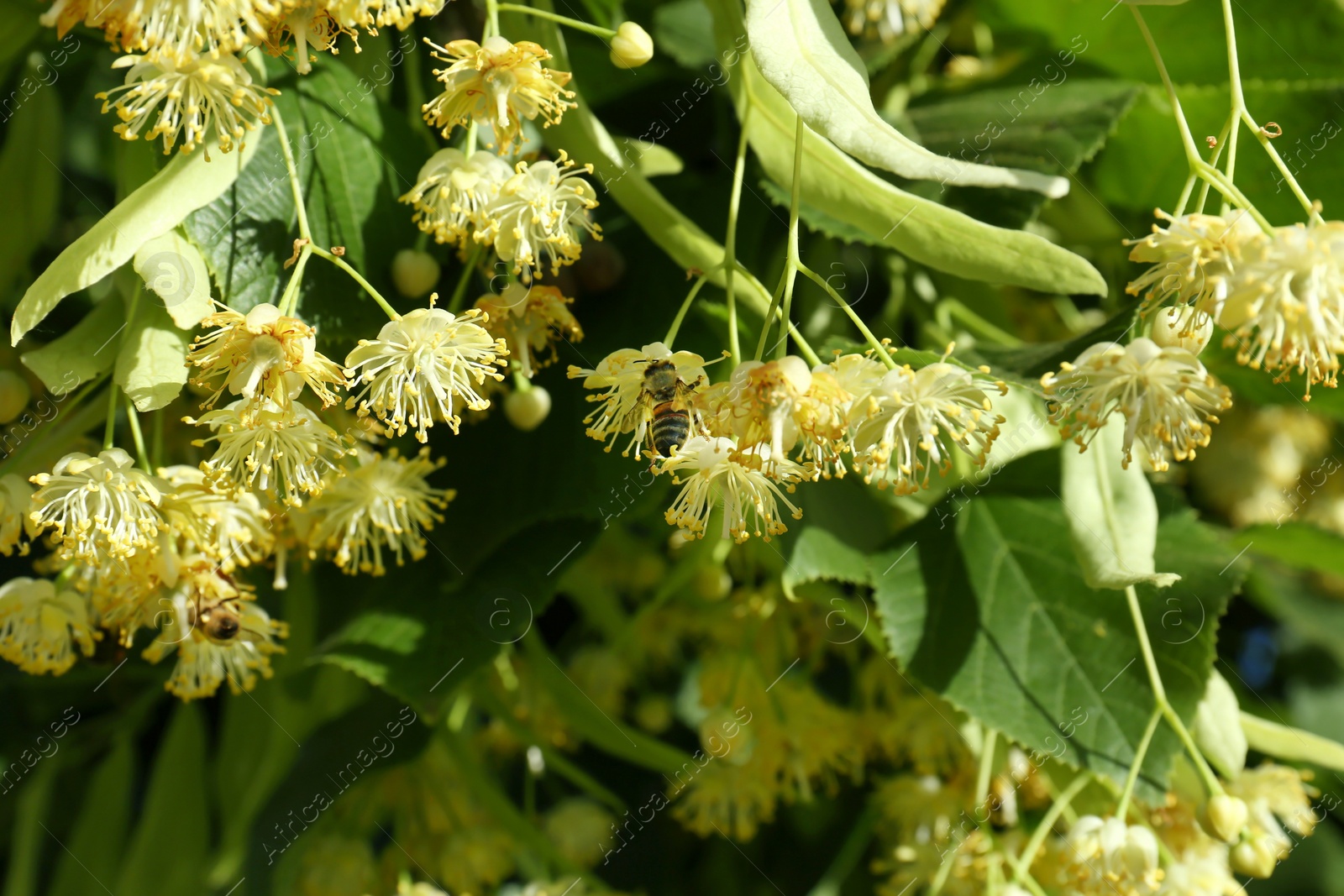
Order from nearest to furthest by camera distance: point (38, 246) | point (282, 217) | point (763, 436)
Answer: point (763, 436) < point (282, 217) < point (38, 246)

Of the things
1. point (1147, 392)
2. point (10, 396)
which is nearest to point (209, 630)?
point (10, 396)

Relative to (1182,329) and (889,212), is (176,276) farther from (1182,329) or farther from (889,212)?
(1182,329)

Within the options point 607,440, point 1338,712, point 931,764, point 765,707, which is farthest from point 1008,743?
point 1338,712

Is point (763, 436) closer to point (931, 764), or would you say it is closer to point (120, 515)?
point (120, 515)

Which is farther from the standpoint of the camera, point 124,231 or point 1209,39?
point 1209,39

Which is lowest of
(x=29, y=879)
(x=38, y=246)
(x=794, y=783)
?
(x=794, y=783)

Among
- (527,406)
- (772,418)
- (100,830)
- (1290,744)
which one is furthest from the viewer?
(100,830)
